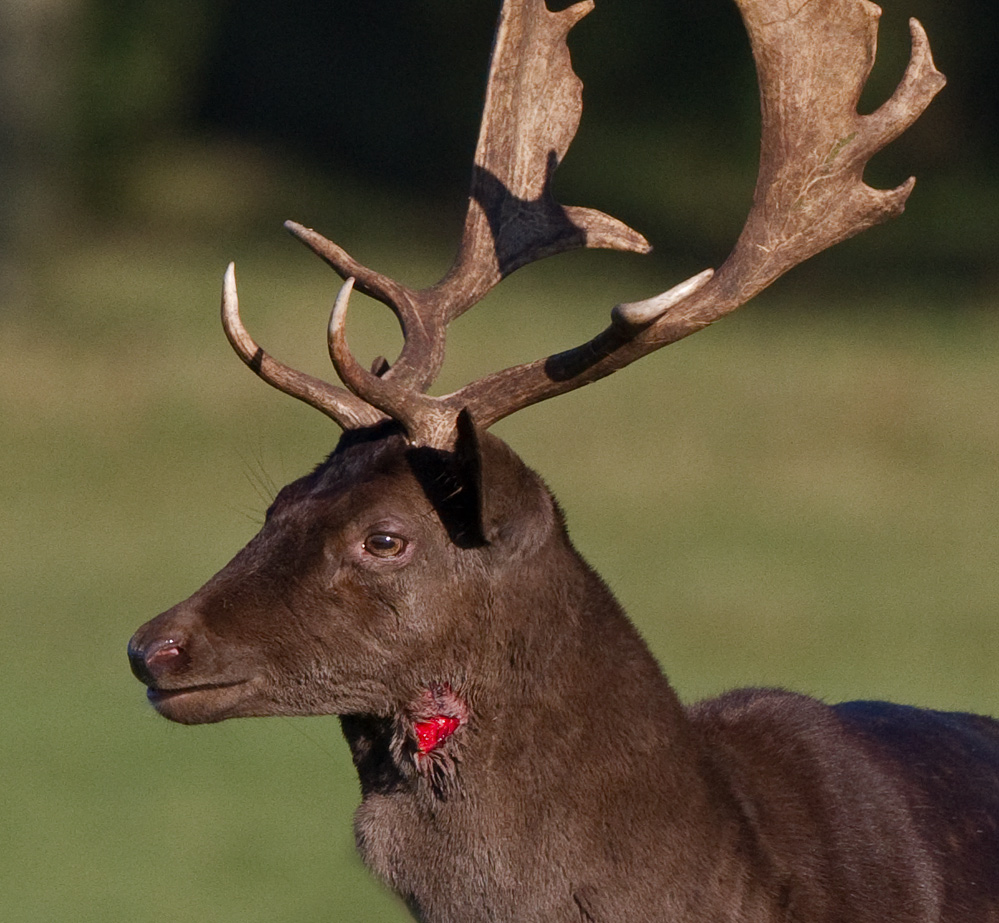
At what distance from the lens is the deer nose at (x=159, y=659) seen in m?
4.95

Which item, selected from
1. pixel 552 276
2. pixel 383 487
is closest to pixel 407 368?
pixel 383 487

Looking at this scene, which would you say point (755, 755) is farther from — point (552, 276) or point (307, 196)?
point (307, 196)

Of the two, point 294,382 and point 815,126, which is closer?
point 294,382

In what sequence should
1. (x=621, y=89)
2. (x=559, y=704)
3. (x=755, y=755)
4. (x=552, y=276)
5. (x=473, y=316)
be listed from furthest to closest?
1. (x=621, y=89)
2. (x=552, y=276)
3. (x=473, y=316)
4. (x=755, y=755)
5. (x=559, y=704)

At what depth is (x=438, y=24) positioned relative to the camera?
Result: 3666 centimetres

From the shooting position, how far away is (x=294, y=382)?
17.4 ft

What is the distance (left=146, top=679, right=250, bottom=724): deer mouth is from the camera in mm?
4992

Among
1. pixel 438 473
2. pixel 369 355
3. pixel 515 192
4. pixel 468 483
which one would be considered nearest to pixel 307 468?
pixel 369 355

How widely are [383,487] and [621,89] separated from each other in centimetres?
3159

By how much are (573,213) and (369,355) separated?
1396 cm

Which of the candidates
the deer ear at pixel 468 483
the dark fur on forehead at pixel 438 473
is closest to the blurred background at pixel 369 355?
the dark fur on forehead at pixel 438 473

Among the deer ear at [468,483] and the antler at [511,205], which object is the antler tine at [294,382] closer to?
the antler at [511,205]

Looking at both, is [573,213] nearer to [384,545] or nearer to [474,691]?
[384,545]

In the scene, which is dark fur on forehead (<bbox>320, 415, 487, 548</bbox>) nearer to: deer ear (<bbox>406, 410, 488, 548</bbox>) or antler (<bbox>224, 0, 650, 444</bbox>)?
deer ear (<bbox>406, 410, 488, 548</bbox>)
